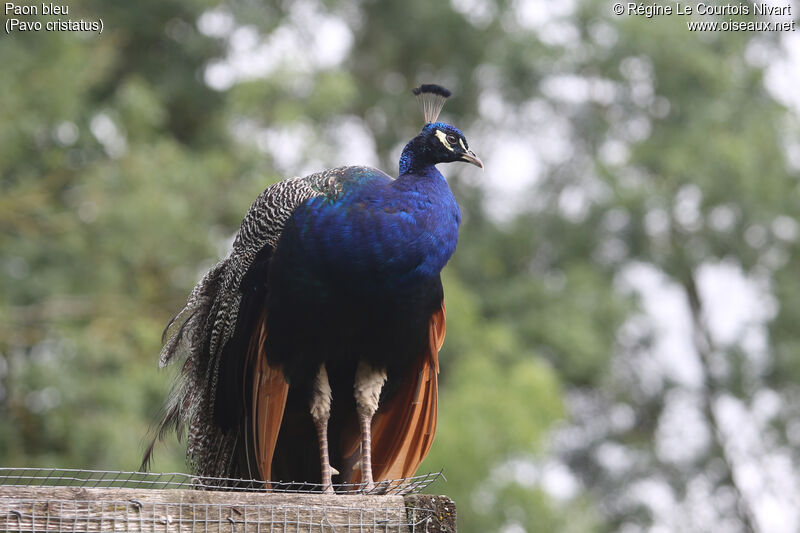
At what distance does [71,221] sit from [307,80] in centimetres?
286

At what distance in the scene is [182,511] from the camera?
235 centimetres

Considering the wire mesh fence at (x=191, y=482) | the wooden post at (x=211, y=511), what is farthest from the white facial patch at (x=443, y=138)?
the wooden post at (x=211, y=511)

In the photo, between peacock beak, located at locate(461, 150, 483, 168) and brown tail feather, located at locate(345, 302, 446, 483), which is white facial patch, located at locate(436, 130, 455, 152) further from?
brown tail feather, located at locate(345, 302, 446, 483)

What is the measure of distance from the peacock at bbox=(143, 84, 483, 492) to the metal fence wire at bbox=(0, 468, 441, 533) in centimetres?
107

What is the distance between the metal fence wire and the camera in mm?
2201

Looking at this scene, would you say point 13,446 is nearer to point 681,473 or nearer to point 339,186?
point 339,186

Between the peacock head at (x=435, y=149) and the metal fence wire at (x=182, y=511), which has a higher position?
the peacock head at (x=435, y=149)

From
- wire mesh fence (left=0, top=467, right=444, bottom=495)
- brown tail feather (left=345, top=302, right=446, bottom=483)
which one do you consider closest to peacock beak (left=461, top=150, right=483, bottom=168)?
brown tail feather (left=345, top=302, right=446, bottom=483)

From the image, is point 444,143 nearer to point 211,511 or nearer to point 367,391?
point 367,391

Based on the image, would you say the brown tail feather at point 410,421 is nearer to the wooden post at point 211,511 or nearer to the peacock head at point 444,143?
the peacock head at point 444,143

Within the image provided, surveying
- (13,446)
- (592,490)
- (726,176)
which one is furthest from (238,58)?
(592,490)

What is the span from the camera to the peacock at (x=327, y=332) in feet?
12.0

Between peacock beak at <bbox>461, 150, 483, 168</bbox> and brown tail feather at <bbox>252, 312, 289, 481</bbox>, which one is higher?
peacock beak at <bbox>461, 150, 483, 168</bbox>

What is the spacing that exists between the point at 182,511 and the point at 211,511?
68mm
